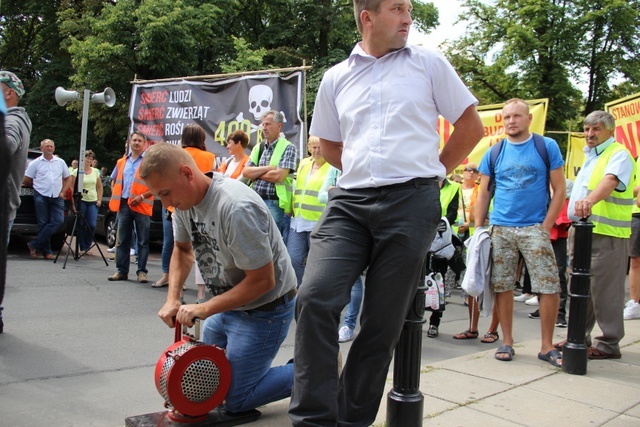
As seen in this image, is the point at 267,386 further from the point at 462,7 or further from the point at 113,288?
the point at 462,7

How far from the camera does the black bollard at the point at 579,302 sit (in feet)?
14.9

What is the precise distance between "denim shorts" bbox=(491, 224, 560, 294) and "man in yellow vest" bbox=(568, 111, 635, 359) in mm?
419

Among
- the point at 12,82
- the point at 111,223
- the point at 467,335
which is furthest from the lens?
the point at 111,223

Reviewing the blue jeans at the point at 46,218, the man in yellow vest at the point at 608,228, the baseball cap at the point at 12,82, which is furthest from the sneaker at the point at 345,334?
the blue jeans at the point at 46,218

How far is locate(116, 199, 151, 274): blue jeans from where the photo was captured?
8742 millimetres

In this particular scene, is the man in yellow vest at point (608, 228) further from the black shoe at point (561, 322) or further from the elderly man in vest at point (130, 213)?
the elderly man in vest at point (130, 213)

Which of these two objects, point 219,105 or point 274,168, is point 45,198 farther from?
point 274,168

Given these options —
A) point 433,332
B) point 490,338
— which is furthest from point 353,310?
point 490,338

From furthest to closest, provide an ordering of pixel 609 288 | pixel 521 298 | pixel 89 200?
pixel 89 200 → pixel 521 298 → pixel 609 288

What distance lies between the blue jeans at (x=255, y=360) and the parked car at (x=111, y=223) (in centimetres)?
856

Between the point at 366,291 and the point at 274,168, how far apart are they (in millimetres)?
4235

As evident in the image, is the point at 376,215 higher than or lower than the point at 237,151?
lower

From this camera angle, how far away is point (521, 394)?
4.02 metres

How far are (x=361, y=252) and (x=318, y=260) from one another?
0.18 m
